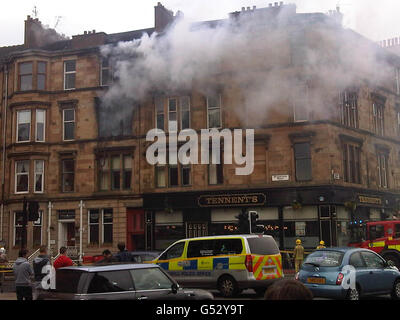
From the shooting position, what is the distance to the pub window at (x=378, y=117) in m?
33.0

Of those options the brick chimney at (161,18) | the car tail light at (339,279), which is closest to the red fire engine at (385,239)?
the car tail light at (339,279)

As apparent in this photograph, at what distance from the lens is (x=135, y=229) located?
104 feet

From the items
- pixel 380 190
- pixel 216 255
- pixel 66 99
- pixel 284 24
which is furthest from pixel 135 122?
pixel 216 255

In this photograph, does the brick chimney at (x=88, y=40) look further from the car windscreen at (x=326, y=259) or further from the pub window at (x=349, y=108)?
the car windscreen at (x=326, y=259)

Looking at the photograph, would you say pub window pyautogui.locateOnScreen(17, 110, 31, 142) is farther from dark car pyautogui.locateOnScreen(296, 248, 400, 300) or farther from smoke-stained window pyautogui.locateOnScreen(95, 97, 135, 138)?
dark car pyautogui.locateOnScreen(296, 248, 400, 300)

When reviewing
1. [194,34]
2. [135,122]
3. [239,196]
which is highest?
[194,34]

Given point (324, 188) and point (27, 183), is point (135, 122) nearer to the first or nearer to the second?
point (27, 183)

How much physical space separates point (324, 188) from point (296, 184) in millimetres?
1455

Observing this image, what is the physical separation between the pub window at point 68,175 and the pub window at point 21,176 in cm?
216

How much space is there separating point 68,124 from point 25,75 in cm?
417

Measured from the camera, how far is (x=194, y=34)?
94.6ft

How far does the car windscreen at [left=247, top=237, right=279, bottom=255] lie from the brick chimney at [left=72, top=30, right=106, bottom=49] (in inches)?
869

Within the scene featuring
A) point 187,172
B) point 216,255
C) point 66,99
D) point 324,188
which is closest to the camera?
point 216,255

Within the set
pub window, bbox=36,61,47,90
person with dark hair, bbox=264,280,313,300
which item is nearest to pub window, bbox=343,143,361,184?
pub window, bbox=36,61,47,90
